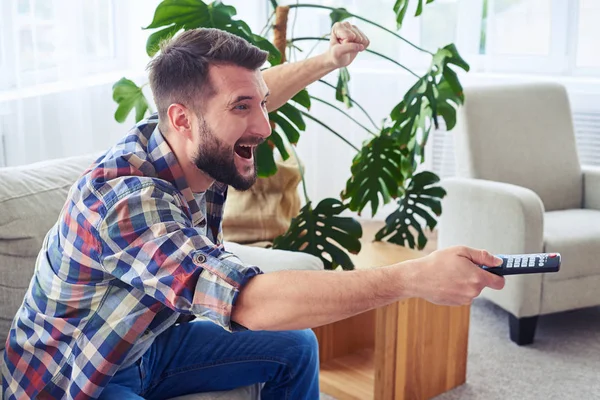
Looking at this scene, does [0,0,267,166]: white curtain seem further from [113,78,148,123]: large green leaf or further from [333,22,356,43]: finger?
[333,22,356,43]: finger

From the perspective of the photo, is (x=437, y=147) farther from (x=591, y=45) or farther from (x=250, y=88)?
(x=250, y=88)

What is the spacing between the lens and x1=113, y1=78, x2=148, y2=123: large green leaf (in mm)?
2457

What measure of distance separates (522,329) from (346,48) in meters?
1.42

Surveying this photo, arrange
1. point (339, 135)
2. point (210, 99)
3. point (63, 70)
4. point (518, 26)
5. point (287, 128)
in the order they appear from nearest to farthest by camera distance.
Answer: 1. point (210, 99)
2. point (287, 128)
3. point (339, 135)
4. point (63, 70)
5. point (518, 26)

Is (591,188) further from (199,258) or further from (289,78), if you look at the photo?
(199,258)

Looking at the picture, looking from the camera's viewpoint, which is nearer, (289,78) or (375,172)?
(289,78)

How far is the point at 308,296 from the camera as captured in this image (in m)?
1.25

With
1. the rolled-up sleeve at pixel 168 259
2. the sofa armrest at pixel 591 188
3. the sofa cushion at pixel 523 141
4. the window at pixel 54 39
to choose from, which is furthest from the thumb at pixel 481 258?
the sofa armrest at pixel 591 188

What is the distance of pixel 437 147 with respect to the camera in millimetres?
4266

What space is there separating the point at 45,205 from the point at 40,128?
3.09 feet

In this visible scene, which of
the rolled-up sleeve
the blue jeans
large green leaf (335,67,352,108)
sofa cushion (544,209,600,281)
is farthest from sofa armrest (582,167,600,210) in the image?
the rolled-up sleeve

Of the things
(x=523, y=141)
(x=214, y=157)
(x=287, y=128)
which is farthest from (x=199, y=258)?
(x=523, y=141)

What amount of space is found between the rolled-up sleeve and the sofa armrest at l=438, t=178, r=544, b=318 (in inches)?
66.6

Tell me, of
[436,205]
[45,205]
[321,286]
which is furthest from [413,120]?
[321,286]
